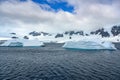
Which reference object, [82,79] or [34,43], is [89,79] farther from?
[34,43]

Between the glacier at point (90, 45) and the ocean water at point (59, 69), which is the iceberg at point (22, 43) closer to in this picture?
the glacier at point (90, 45)

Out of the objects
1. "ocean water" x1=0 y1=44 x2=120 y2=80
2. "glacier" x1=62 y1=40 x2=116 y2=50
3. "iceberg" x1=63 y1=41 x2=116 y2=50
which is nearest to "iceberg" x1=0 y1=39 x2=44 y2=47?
"iceberg" x1=63 y1=41 x2=116 y2=50

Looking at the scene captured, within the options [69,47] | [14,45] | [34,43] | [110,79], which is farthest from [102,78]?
[14,45]

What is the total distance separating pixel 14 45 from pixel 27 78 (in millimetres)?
91318

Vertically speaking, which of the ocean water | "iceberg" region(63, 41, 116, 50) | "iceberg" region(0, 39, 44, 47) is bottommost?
the ocean water

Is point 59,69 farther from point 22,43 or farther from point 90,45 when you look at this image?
point 22,43

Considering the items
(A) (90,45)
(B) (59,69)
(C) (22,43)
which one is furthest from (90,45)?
(C) (22,43)

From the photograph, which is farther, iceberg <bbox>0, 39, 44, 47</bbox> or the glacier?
iceberg <bbox>0, 39, 44, 47</bbox>

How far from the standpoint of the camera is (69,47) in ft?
267

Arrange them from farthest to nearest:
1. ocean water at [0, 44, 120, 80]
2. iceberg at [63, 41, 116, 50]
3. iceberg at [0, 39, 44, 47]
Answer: iceberg at [0, 39, 44, 47] < iceberg at [63, 41, 116, 50] < ocean water at [0, 44, 120, 80]

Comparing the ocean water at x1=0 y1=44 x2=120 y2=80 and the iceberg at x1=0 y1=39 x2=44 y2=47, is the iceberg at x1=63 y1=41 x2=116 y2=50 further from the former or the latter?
the iceberg at x1=0 y1=39 x2=44 y2=47

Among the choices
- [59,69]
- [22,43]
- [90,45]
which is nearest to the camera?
[59,69]

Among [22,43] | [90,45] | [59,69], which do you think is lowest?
[59,69]

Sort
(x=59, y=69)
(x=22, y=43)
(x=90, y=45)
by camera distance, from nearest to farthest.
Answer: (x=59, y=69) < (x=90, y=45) < (x=22, y=43)
